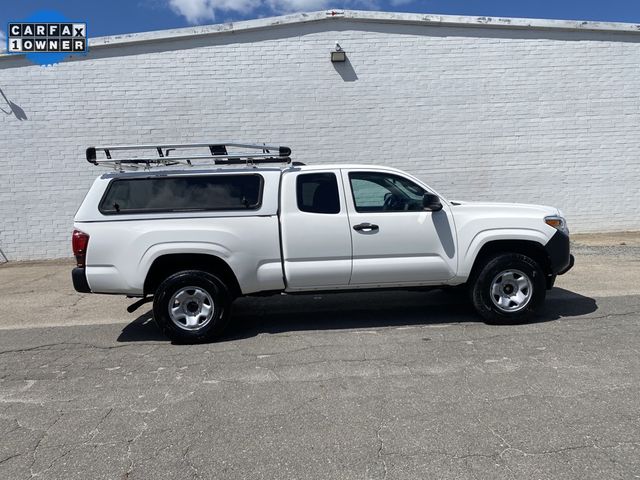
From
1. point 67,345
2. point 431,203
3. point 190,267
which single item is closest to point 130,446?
point 190,267

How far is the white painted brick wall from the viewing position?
11469 mm

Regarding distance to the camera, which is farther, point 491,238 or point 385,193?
point 385,193

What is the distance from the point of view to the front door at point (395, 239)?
18.6 ft

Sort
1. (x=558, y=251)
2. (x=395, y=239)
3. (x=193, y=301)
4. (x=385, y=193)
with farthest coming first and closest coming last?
(x=385, y=193) < (x=558, y=251) < (x=395, y=239) < (x=193, y=301)

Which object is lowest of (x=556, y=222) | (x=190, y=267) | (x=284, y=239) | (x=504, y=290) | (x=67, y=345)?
(x=67, y=345)

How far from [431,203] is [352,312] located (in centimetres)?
188

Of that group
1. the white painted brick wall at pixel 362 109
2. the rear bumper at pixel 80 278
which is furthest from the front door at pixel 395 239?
the white painted brick wall at pixel 362 109

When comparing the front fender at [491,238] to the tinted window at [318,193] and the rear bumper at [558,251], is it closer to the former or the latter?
the rear bumper at [558,251]

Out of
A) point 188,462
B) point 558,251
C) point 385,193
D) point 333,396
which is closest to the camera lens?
point 188,462

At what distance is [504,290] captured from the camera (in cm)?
586

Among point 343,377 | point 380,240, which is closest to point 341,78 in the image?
point 380,240

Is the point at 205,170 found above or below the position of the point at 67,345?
above

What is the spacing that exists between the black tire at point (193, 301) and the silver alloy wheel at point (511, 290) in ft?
10.2

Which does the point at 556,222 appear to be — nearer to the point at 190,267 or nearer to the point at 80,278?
the point at 190,267
